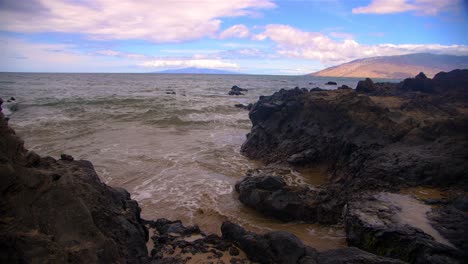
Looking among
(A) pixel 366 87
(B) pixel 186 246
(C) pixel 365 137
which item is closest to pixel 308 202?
(B) pixel 186 246

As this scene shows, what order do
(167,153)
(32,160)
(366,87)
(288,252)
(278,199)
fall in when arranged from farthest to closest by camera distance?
1. (366,87)
2. (167,153)
3. (278,199)
4. (288,252)
5. (32,160)

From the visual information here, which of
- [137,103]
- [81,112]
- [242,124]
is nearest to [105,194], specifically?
[242,124]

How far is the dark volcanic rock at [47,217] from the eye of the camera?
137 inches

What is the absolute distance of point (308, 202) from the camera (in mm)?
8672

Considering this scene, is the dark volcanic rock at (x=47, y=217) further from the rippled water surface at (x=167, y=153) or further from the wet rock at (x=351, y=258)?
the rippled water surface at (x=167, y=153)

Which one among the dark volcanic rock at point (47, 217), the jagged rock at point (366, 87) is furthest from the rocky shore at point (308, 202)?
the jagged rock at point (366, 87)

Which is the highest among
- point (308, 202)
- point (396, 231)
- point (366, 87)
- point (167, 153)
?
point (366, 87)

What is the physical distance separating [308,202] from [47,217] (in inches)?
249

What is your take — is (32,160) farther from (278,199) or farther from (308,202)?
(308,202)

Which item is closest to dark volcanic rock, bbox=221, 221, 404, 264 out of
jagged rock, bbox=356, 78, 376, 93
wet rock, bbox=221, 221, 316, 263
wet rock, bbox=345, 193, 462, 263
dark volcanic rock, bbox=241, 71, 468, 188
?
wet rock, bbox=221, 221, 316, 263

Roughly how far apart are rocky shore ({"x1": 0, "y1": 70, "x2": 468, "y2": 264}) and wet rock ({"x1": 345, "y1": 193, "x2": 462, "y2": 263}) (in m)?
0.02

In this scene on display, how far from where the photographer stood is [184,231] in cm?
765

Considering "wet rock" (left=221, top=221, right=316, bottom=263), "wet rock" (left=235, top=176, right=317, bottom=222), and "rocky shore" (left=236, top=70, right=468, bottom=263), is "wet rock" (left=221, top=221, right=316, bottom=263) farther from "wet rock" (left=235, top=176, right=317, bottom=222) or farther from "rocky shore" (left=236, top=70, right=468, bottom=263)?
"wet rock" (left=235, top=176, right=317, bottom=222)

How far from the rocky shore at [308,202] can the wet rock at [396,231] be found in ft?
0.07
